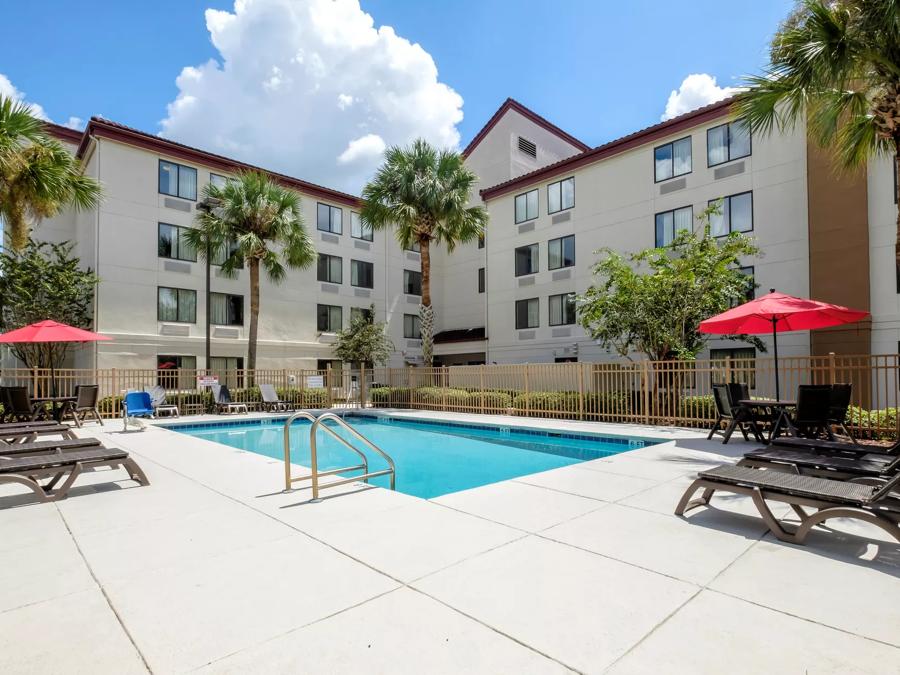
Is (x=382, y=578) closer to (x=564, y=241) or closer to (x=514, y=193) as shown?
(x=564, y=241)

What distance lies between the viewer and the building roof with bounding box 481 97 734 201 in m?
20.2

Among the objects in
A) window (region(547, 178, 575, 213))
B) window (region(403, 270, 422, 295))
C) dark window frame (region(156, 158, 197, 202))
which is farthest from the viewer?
window (region(403, 270, 422, 295))

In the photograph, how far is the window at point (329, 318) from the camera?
28.1m

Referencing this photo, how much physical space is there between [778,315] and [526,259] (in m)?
18.2

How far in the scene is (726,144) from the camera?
20.2m

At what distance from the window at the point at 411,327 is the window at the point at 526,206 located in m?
9.00

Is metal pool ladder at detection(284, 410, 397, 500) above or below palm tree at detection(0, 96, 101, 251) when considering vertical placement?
below

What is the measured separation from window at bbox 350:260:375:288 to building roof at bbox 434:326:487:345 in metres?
5.18

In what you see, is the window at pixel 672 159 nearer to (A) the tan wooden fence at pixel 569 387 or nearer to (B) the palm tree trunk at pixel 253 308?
(A) the tan wooden fence at pixel 569 387

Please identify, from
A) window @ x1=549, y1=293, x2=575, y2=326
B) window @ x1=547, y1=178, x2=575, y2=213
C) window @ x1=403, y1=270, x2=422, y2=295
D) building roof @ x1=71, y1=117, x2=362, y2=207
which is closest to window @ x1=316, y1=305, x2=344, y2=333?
window @ x1=403, y1=270, x2=422, y2=295

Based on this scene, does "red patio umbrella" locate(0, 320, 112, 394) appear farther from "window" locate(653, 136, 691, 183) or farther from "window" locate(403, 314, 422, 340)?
"window" locate(653, 136, 691, 183)

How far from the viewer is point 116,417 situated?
53.8ft

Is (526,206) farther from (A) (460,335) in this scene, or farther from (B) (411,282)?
(B) (411,282)

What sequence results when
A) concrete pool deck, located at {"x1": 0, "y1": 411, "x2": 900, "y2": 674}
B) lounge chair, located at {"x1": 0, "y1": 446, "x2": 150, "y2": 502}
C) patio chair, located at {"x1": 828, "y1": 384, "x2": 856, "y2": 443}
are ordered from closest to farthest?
concrete pool deck, located at {"x1": 0, "y1": 411, "x2": 900, "y2": 674}
lounge chair, located at {"x1": 0, "y1": 446, "x2": 150, "y2": 502}
patio chair, located at {"x1": 828, "y1": 384, "x2": 856, "y2": 443}
